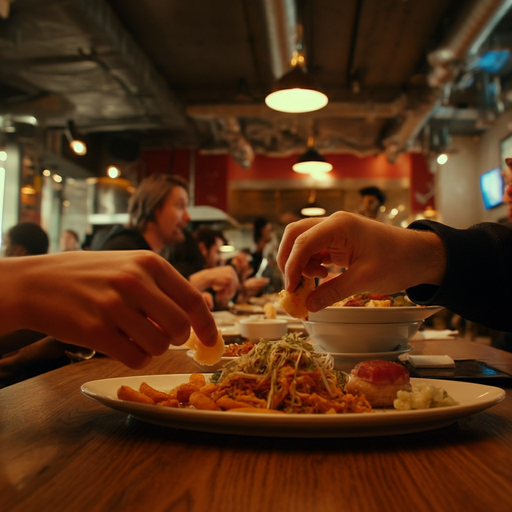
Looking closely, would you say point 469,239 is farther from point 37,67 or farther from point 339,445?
point 37,67

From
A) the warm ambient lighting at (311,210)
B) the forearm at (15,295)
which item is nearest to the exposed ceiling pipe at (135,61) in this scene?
the warm ambient lighting at (311,210)

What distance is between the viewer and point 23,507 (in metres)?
0.46

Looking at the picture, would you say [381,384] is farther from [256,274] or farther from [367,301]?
[256,274]

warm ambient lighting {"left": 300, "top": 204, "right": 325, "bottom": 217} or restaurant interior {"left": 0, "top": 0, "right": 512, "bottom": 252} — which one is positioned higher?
restaurant interior {"left": 0, "top": 0, "right": 512, "bottom": 252}

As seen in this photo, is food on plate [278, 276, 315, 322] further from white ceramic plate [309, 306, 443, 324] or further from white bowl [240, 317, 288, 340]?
white bowl [240, 317, 288, 340]

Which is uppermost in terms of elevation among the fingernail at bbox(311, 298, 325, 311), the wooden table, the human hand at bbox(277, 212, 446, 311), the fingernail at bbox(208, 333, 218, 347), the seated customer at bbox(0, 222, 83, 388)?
the human hand at bbox(277, 212, 446, 311)

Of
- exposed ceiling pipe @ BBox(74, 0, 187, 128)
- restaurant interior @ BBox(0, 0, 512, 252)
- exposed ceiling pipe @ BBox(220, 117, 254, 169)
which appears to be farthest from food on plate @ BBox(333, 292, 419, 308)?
exposed ceiling pipe @ BBox(220, 117, 254, 169)

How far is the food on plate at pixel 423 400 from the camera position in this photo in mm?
730

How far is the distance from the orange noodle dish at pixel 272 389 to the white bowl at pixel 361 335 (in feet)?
0.93

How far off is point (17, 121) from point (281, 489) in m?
7.16

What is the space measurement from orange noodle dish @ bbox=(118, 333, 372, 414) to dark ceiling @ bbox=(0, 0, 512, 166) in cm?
403

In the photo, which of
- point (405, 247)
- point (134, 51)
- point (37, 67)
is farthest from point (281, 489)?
point (37, 67)

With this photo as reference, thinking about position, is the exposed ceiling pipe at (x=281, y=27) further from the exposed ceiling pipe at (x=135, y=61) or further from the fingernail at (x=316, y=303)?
the fingernail at (x=316, y=303)

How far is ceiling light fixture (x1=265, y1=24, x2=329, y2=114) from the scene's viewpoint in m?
3.60
